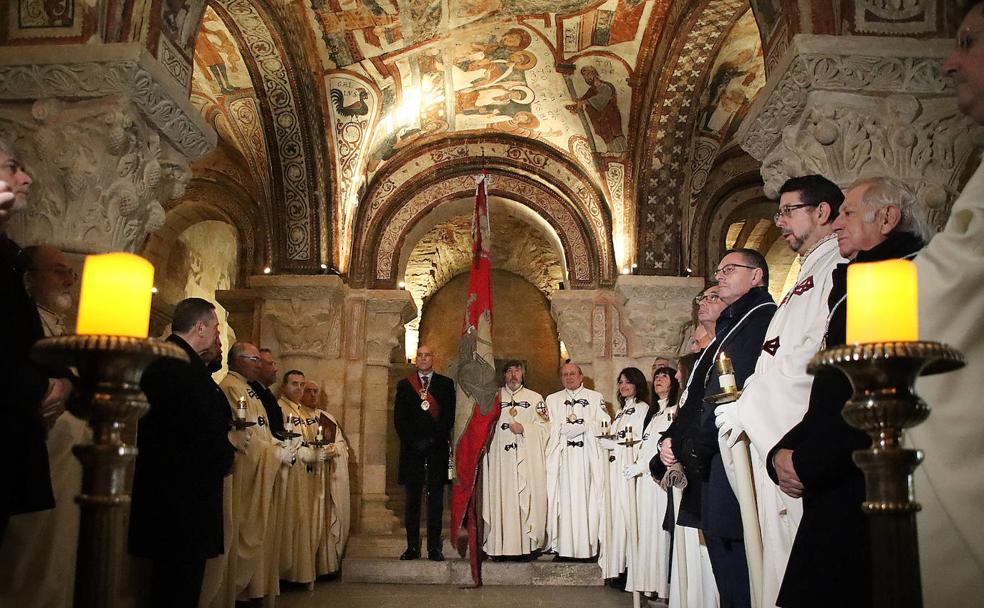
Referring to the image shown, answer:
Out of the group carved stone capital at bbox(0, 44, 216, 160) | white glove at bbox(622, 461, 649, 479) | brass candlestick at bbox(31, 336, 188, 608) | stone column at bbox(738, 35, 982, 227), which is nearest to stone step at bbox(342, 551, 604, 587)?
white glove at bbox(622, 461, 649, 479)

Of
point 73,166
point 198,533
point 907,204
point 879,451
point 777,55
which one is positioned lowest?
point 198,533

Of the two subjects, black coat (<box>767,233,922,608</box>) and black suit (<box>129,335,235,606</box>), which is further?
black suit (<box>129,335,235,606</box>)

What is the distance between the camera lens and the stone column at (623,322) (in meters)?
9.84

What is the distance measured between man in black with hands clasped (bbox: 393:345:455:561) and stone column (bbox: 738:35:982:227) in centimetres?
460

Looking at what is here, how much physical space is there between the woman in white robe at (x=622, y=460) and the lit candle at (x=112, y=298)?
555 cm

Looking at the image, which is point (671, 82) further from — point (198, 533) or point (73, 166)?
point (198, 533)

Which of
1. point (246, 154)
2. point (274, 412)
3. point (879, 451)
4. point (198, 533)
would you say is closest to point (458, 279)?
point (246, 154)

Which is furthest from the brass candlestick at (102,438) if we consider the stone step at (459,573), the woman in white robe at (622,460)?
the stone step at (459,573)

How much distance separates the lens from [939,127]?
173 inches

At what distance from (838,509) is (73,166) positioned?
425 cm

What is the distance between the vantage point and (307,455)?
22.2 feet

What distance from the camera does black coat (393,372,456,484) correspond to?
8.04 meters

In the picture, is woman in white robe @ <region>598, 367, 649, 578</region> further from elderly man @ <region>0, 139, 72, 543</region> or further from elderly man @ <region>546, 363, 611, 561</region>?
elderly man @ <region>0, 139, 72, 543</region>

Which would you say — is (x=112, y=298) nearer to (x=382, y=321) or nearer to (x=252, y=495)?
(x=252, y=495)
